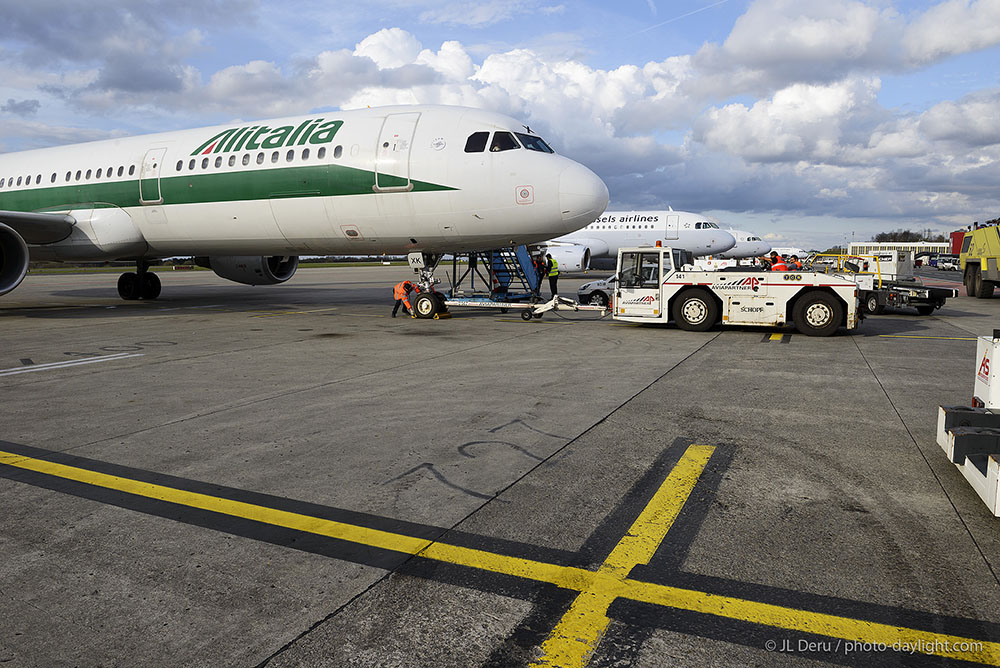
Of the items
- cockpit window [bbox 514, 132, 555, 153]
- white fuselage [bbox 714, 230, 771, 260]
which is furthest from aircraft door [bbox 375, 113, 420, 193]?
white fuselage [bbox 714, 230, 771, 260]

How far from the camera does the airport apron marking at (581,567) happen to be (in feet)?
8.73

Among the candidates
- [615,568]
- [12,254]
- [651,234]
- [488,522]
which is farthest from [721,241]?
[615,568]

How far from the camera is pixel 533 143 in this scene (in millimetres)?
13430

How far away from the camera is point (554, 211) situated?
12.6 metres

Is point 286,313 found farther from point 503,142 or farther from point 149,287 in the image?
point 503,142

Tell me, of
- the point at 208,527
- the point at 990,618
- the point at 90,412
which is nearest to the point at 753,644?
the point at 990,618

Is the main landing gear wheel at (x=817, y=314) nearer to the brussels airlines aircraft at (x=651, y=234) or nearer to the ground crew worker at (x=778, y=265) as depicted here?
the ground crew worker at (x=778, y=265)

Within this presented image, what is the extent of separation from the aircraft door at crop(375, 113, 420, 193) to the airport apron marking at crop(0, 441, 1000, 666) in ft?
31.5

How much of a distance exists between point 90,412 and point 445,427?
3638 millimetres

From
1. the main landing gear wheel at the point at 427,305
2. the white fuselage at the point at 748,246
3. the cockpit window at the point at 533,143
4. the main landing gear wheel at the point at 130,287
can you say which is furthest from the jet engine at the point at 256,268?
the white fuselage at the point at 748,246

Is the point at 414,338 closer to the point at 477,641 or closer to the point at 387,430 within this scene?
the point at 387,430

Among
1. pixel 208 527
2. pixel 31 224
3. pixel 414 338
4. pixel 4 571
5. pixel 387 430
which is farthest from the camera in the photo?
pixel 31 224

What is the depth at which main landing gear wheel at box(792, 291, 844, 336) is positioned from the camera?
1247cm

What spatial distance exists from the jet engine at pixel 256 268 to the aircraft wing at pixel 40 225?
3810mm
